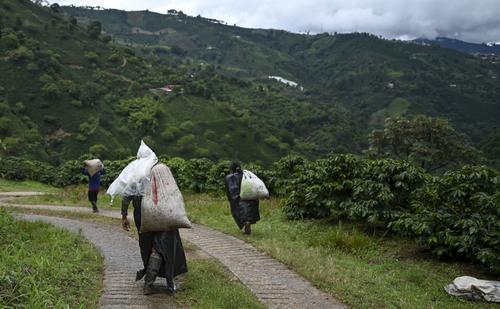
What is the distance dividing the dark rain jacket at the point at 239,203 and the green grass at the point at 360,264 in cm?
44

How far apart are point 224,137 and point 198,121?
16.5ft

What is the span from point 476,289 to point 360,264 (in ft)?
6.39

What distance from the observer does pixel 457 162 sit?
105 ft

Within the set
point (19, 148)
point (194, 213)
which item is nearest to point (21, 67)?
point (19, 148)

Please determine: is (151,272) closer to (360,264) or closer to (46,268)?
(46,268)

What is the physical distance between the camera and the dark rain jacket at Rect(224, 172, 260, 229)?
32.2 feet

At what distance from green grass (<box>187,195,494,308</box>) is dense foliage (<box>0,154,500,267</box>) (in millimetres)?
319

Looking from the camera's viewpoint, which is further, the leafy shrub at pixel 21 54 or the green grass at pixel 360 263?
the leafy shrub at pixel 21 54

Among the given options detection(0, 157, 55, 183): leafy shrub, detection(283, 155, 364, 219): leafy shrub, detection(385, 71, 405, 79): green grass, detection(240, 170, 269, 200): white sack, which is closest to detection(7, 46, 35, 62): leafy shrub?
detection(0, 157, 55, 183): leafy shrub

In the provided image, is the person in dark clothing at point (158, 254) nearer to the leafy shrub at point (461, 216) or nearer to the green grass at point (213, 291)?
the green grass at point (213, 291)

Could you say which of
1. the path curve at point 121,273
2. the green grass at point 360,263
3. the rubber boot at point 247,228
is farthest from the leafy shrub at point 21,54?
the rubber boot at point 247,228

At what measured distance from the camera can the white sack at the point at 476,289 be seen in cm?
628

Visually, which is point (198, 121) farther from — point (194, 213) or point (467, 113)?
point (467, 113)

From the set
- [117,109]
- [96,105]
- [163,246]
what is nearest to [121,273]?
[163,246]
